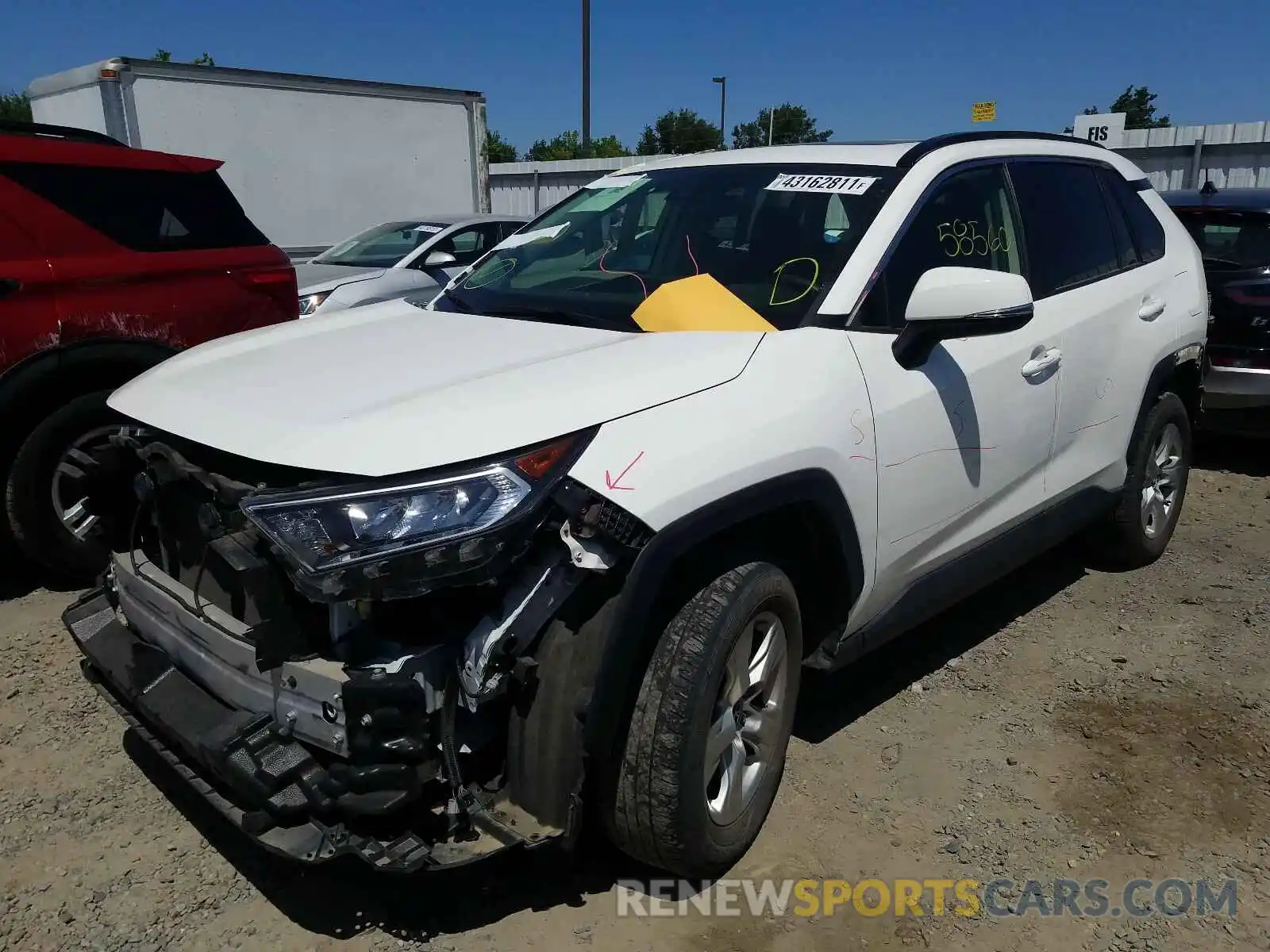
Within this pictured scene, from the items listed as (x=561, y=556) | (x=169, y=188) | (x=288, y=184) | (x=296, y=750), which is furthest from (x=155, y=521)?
(x=288, y=184)

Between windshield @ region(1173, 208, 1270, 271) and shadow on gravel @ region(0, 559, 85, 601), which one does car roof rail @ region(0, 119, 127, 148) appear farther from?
windshield @ region(1173, 208, 1270, 271)

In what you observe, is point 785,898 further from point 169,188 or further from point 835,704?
point 169,188

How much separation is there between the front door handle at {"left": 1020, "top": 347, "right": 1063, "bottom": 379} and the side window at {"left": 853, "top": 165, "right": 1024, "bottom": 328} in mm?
316

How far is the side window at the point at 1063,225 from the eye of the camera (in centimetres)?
375

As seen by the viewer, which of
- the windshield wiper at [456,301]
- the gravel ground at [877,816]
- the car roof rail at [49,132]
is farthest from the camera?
the car roof rail at [49,132]

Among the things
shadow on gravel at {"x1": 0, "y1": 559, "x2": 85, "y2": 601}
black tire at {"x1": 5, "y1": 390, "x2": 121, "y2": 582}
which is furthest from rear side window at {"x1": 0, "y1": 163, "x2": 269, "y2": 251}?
shadow on gravel at {"x1": 0, "y1": 559, "x2": 85, "y2": 601}

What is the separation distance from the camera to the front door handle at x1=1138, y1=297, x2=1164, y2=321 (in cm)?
423

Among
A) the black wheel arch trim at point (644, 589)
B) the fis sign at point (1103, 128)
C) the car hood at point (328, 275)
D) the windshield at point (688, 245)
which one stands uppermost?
the fis sign at point (1103, 128)

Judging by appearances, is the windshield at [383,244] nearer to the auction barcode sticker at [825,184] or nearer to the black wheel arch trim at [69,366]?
the black wheel arch trim at [69,366]

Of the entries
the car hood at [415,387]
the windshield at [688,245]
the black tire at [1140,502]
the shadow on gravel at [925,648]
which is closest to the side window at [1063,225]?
the black tire at [1140,502]

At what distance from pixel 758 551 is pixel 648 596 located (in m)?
0.51

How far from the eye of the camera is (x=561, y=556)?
85.7 inches

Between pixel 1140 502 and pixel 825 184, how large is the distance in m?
2.32

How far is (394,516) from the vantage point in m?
2.10
